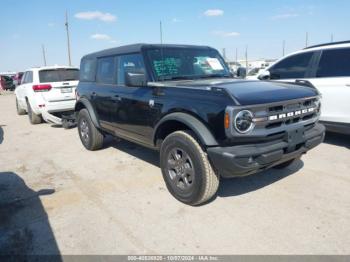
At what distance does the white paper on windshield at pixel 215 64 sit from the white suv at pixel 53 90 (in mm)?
4849

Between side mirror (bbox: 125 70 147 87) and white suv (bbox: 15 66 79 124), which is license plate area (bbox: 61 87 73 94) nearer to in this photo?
white suv (bbox: 15 66 79 124)

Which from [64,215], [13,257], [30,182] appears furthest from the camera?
[30,182]

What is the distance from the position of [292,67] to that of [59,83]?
5.89 meters

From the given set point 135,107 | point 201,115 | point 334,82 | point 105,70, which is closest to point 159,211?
point 201,115

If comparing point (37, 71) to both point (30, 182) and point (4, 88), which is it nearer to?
point (30, 182)

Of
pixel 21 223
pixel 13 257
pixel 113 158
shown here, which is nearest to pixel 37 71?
pixel 113 158

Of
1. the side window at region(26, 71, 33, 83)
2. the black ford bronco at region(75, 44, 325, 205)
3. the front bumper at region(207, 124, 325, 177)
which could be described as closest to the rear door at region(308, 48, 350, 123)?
the black ford bronco at region(75, 44, 325, 205)

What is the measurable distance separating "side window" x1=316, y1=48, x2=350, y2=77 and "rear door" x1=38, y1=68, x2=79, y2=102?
20.2 ft

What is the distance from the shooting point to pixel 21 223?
3.38 meters

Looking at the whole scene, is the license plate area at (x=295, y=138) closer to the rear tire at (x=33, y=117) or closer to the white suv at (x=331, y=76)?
the white suv at (x=331, y=76)

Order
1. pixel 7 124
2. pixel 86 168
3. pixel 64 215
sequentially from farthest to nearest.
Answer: pixel 7 124
pixel 86 168
pixel 64 215

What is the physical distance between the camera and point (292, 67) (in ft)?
21.1

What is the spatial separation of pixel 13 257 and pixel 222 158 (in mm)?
2152

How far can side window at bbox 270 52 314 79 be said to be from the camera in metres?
6.16
